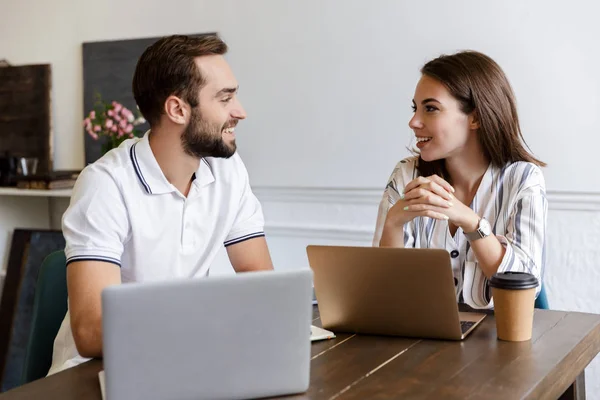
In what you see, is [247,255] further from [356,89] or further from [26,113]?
[26,113]

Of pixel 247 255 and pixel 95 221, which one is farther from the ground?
pixel 95 221

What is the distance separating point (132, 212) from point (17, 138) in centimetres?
238

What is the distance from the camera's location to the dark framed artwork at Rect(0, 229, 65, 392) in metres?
3.82

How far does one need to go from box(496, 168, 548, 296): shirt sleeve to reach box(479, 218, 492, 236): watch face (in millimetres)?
68

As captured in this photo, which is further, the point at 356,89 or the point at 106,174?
the point at 356,89

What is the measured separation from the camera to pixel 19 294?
12.7ft

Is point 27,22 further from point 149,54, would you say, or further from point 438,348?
point 438,348

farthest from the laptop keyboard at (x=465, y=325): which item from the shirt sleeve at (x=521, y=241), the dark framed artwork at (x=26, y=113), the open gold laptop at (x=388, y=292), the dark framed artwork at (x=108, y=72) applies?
the dark framed artwork at (x=26, y=113)

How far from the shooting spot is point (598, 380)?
2.85 m

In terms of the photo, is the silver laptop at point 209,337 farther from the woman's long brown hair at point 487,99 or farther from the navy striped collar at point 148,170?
the woman's long brown hair at point 487,99

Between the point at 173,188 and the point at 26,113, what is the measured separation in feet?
7.60

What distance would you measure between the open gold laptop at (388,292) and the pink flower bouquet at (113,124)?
1.96m

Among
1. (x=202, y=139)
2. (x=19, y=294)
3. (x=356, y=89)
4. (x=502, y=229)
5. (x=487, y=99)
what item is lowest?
(x=19, y=294)

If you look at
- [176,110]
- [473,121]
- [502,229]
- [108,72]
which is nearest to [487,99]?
[473,121]
